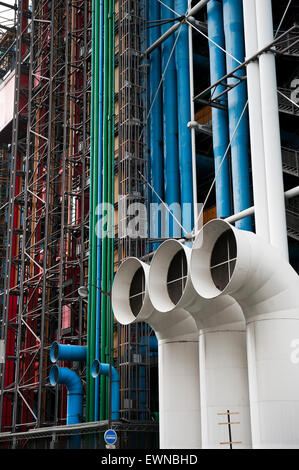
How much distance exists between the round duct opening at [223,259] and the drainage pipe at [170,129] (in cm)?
1253

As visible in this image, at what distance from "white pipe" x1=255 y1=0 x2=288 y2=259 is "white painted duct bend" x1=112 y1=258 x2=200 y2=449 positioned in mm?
5031

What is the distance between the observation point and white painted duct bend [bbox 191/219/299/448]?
58.9ft

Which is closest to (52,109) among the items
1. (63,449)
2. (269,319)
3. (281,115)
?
(281,115)

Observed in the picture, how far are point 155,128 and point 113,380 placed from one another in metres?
14.4

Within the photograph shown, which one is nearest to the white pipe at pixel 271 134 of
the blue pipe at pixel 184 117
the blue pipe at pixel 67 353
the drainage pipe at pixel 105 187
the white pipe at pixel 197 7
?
the white pipe at pixel 197 7

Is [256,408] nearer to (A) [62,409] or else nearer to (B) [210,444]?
(B) [210,444]

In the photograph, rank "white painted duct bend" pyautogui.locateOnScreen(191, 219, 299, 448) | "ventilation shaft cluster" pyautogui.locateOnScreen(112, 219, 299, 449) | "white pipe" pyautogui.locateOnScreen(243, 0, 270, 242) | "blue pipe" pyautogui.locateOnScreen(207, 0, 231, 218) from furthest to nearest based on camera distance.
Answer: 1. "blue pipe" pyautogui.locateOnScreen(207, 0, 231, 218)
2. "white pipe" pyautogui.locateOnScreen(243, 0, 270, 242)
3. "ventilation shaft cluster" pyautogui.locateOnScreen(112, 219, 299, 449)
4. "white painted duct bend" pyautogui.locateOnScreen(191, 219, 299, 448)

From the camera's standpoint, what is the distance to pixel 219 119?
3139 centimetres

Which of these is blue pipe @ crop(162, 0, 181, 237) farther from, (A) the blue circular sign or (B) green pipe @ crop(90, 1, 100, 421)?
(A) the blue circular sign

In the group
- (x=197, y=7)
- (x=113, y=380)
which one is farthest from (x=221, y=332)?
(x=197, y=7)

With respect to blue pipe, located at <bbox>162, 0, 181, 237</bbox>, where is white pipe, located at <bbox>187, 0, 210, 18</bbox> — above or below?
above

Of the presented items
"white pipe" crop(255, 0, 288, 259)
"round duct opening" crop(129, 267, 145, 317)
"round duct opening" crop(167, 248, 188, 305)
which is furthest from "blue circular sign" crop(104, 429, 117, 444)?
"white pipe" crop(255, 0, 288, 259)

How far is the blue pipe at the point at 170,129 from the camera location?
113 ft

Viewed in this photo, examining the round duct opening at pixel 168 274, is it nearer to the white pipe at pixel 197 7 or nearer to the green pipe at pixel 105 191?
the green pipe at pixel 105 191
